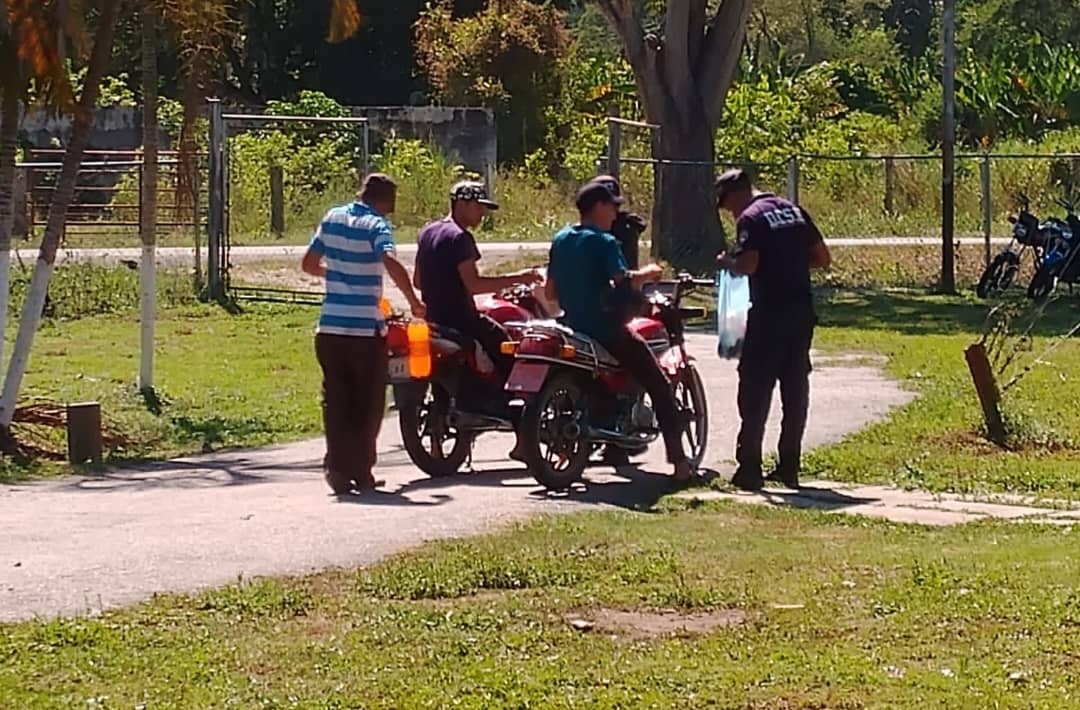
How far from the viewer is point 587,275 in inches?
468

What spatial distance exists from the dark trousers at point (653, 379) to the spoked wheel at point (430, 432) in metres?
1.20

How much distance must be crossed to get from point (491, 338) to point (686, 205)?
1571 centimetres

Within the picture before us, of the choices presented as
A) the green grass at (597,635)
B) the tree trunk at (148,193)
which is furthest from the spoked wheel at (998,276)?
the green grass at (597,635)

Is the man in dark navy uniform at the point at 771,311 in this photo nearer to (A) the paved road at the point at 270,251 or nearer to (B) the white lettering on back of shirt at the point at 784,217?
(B) the white lettering on back of shirt at the point at 784,217

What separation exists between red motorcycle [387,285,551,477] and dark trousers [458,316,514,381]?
0.13 feet

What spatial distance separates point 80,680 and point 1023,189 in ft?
97.3

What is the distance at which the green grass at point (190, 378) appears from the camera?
15109mm

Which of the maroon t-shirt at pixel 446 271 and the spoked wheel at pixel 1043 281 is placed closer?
the maroon t-shirt at pixel 446 271

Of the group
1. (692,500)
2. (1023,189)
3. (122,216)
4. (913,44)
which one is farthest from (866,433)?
(913,44)

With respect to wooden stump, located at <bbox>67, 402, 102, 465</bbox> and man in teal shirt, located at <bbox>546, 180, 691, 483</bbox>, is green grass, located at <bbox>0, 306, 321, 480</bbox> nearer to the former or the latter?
wooden stump, located at <bbox>67, 402, 102, 465</bbox>

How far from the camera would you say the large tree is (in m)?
28.0

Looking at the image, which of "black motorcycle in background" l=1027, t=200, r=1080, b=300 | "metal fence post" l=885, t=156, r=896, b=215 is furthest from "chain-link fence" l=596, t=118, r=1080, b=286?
"black motorcycle in background" l=1027, t=200, r=1080, b=300

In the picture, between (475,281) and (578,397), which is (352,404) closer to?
(475,281)

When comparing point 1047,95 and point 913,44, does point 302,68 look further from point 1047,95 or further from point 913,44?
point 913,44
